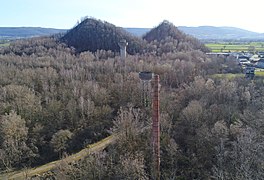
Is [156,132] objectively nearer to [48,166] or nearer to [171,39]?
[48,166]

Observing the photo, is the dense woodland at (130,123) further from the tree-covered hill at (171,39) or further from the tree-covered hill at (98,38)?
the tree-covered hill at (98,38)

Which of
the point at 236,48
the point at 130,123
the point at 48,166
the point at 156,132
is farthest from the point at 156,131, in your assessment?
the point at 236,48

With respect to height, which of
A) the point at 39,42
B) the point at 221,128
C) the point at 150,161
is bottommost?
the point at 150,161

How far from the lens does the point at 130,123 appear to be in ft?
108

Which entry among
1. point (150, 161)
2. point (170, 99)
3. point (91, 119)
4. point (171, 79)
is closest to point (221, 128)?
point (150, 161)

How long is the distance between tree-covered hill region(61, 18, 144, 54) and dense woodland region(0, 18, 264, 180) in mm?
37029

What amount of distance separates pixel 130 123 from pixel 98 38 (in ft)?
237

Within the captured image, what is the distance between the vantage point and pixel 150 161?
30531mm

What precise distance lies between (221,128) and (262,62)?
43352 mm

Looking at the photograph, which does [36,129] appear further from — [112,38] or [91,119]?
[112,38]

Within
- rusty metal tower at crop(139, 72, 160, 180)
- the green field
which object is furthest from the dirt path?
the green field

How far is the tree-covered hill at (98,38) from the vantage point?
98.4 metres

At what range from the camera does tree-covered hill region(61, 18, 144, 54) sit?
323 ft

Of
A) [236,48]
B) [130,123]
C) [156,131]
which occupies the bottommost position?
[130,123]
